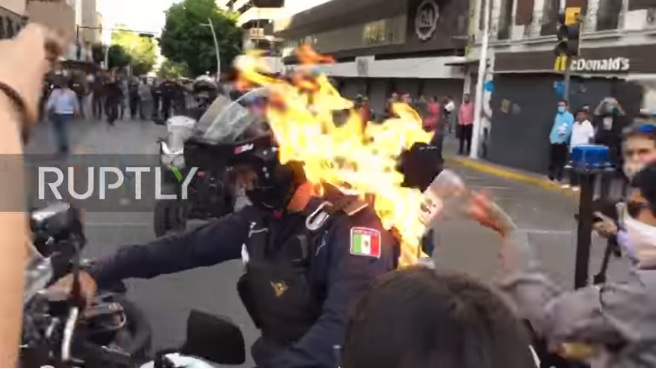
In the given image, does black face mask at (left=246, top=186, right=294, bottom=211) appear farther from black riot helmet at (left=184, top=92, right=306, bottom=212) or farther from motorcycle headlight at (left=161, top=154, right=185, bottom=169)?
motorcycle headlight at (left=161, top=154, right=185, bottom=169)

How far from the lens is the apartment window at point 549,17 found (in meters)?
20.9

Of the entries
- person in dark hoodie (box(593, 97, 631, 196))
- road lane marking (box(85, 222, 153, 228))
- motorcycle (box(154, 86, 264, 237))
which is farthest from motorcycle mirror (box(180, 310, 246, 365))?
person in dark hoodie (box(593, 97, 631, 196))

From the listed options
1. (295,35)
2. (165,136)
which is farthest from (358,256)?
(165,136)

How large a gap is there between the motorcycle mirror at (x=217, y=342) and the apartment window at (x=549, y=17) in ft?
63.7

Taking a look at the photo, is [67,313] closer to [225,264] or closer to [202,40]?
[202,40]

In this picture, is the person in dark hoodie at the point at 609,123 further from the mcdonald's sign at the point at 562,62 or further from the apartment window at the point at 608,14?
the apartment window at the point at 608,14

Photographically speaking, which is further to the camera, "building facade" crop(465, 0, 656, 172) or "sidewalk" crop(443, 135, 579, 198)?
"building facade" crop(465, 0, 656, 172)

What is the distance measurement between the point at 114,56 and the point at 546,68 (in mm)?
17416

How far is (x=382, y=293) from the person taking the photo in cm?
120

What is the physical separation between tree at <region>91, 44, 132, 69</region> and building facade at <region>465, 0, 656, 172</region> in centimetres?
1302

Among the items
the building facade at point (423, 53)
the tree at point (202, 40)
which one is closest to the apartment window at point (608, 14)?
the building facade at point (423, 53)

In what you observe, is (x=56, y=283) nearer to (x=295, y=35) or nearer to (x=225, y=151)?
(x=225, y=151)

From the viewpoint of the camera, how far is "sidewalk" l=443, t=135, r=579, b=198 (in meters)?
16.7

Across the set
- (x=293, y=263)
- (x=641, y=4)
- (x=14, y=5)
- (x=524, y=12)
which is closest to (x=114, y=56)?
(x=293, y=263)
